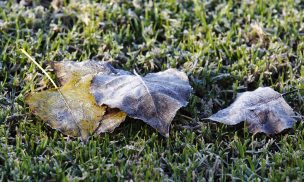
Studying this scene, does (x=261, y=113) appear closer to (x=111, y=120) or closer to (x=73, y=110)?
(x=111, y=120)

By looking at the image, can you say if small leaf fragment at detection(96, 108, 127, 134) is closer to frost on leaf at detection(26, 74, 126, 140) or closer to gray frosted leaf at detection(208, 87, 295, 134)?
frost on leaf at detection(26, 74, 126, 140)

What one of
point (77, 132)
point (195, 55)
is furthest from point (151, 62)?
point (77, 132)

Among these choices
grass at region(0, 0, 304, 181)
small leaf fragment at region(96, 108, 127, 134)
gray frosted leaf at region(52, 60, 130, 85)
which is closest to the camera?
grass at region(0, 0, 304, 181)

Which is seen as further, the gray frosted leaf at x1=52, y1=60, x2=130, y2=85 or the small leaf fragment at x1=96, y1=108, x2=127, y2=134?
the gray frosted leaf at x1=52, y1=60, x2=130, y2=85

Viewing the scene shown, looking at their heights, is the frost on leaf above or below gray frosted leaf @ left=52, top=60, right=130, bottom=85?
below

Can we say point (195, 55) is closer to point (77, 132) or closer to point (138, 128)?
point (138, 128)

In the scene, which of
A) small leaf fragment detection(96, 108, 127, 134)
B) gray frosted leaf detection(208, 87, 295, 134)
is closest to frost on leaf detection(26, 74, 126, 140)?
small leaf fragment detection(96, 108, 127, 134)

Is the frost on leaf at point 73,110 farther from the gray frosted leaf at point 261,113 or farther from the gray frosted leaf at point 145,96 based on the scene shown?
the gray frosted leaf at point 261,113

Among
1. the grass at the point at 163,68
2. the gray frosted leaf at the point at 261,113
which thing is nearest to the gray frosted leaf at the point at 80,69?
the grass at the point at 163,68
